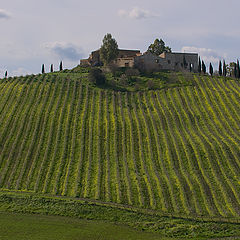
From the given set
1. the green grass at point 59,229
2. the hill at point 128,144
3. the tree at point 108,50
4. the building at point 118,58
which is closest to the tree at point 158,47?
the building at point 118,58

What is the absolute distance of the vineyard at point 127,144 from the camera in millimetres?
40406

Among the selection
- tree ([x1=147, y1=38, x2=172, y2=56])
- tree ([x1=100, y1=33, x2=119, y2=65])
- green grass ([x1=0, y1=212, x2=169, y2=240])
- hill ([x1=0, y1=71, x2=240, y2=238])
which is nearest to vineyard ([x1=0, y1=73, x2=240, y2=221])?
hill ([x1=0, y1=71, x2=240, y2=238])

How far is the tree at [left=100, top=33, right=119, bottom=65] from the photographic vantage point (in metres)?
94.2

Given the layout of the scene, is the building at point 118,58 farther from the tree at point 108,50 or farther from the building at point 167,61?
the building at point 167,61

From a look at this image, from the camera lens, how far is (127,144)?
52.2 meters

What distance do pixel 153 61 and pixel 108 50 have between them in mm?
12999

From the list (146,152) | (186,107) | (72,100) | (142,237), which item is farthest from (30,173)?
(186,107)

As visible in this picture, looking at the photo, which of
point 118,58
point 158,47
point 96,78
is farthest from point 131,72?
point 158,47

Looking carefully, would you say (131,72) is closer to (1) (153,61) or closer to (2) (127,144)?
(1) (153,61)

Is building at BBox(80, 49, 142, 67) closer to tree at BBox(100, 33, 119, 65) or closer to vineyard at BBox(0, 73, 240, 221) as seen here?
tree at BBox(100, 33, 119, 65)

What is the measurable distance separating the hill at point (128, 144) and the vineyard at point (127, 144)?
0.45ft

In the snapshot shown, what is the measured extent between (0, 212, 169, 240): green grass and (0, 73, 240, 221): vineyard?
5.91m

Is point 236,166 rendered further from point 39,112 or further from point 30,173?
point 39,112

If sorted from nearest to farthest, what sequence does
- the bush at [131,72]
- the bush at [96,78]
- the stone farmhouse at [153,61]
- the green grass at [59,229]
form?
the green grass at [59,229] < the bush at [96,78] < the bush at [131,72] < the stone farmhouse at [153,61]
